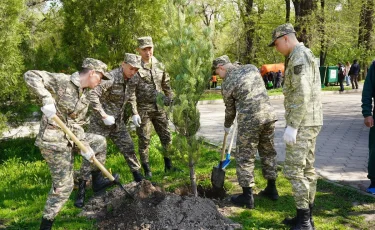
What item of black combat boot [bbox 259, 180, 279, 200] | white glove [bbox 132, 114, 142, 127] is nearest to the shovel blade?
black combat boot [bbox 259, 180, 279, 200]

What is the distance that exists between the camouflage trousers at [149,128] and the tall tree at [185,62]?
64.3 inches

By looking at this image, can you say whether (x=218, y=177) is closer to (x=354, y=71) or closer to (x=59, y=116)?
(x=59, y=116)

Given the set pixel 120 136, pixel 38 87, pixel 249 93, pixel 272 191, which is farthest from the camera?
pixel 120 136

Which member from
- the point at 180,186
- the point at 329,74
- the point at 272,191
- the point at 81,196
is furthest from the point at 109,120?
the point at 329,74

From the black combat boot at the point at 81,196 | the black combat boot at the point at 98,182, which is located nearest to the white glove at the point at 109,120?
the black combat boot at the point at 98,182

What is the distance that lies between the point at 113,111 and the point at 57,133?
1.58 m

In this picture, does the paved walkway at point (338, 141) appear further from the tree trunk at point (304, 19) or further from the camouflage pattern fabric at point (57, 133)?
the tree trunk at point (304, 19)

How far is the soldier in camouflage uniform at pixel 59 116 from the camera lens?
387 centimetres

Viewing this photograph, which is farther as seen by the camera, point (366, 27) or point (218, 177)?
point (366, 27)

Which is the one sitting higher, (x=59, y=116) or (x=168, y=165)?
(x=59, y=116)

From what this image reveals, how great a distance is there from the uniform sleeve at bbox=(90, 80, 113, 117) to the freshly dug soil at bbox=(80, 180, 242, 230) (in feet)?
4.08

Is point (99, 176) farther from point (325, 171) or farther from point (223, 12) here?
point (223, 12)

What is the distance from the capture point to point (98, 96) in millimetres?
5234

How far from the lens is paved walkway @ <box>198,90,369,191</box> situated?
20.1 feet
